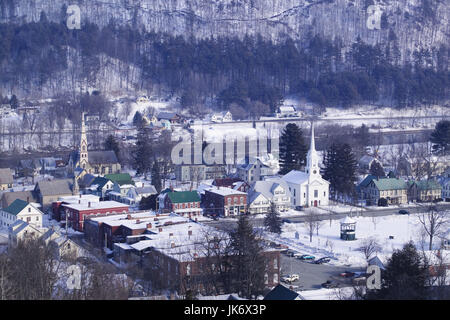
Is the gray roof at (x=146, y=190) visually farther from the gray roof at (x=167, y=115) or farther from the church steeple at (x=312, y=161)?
the gray roof at (x=167, y=115)

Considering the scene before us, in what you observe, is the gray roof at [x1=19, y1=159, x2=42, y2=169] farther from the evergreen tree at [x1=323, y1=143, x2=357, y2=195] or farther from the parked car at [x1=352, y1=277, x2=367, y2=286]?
the parked car at [x1=352, y1=277, x2=367, y2=286]

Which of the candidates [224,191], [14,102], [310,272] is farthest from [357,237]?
[14,102]

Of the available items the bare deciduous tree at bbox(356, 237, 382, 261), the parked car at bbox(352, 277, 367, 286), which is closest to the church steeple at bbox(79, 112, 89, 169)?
the bare deciduous tree at bbox(356, 237, 382, 261)

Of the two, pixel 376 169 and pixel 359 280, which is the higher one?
pixel 376 169

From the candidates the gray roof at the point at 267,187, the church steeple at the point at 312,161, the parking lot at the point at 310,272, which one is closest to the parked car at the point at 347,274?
the parking lot at the point at 310,272

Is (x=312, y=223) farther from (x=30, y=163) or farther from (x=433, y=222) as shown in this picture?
(x=30, y=163)
